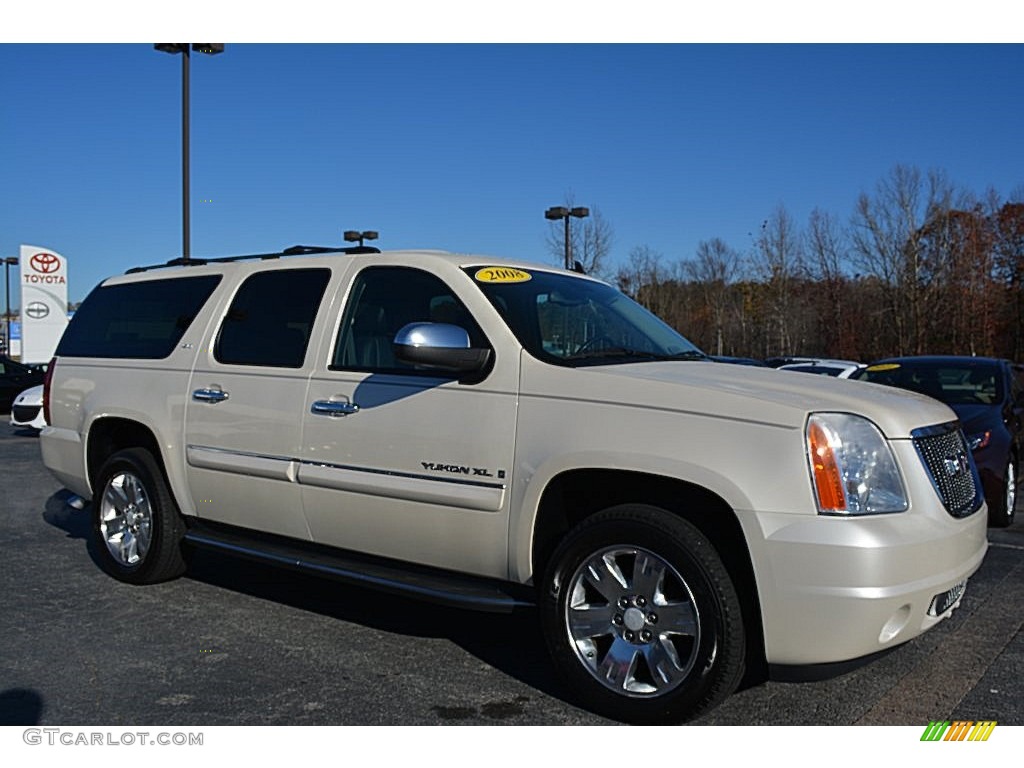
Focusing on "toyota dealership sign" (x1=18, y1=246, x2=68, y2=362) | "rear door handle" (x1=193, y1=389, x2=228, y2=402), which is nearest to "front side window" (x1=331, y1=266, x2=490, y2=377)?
"rear door handle" (x1=193, y1=389, x2=228, y2=402)

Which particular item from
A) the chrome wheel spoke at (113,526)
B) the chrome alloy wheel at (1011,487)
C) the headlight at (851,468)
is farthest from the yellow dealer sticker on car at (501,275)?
the chrome alloy wheel at (1011,487)

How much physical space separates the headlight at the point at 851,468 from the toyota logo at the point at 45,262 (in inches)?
1248

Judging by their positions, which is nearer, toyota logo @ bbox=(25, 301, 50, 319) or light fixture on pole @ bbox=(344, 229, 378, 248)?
light fixture on pole @ bbox=(344, 229, 378, 248)

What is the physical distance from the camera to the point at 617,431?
12.2ft

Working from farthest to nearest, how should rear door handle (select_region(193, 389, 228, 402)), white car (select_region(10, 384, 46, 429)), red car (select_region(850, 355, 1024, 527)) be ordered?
white car (select_region(10, 384, 46, 429)) → red car (select_region(850, 355, 1024, 527)) → rear door handle (select_region(193, 389, 228, 402))

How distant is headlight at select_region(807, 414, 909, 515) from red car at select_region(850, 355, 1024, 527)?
15.8 feet

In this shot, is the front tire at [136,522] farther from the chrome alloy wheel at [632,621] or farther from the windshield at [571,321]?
the chrome alloy wheel at [632,621]

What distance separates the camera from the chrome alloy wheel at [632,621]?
141 inches

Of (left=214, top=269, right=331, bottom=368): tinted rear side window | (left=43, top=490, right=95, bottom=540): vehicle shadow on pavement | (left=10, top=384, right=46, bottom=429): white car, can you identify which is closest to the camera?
(left=214, top=269, right=331, bottom=368): tinted rear side window

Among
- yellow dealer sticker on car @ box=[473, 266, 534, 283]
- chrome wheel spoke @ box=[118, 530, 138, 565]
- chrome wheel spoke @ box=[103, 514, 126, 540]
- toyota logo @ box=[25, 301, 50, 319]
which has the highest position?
yellow dealer sticker on car @ box=[473, 266, 534, 283]

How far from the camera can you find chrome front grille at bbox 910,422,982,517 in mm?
3641

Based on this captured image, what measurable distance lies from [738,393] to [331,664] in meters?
2.24

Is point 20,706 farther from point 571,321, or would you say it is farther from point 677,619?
point 571,321

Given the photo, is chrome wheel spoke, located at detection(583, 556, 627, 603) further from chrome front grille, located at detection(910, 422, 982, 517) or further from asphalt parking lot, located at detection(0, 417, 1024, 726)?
chrome front grille, located at detection(910, 422, 982, 517)
